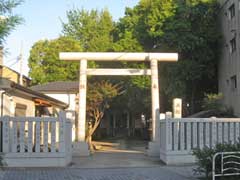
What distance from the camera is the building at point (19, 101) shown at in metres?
17.5

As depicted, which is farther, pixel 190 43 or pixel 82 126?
pixel 190 43

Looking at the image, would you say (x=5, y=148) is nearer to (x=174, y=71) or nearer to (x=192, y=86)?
(x=174, y=71)

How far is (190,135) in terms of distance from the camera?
52.2 feet

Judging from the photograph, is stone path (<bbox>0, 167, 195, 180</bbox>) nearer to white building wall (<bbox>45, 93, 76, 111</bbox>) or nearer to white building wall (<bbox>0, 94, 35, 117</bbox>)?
white building wall (<bbox>0, 94, 35, 117</bbox>)

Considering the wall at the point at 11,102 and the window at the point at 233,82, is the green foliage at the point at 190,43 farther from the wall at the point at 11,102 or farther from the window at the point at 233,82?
the wall at the point at 11,102

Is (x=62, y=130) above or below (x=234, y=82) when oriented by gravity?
below

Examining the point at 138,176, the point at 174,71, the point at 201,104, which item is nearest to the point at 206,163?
the point at 138,176

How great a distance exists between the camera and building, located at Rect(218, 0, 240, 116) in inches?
999

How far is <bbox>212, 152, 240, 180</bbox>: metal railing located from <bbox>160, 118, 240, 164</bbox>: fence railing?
15.0 ft

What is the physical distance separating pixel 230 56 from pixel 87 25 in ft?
77.4

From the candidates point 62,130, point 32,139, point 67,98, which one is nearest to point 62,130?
point 62,130

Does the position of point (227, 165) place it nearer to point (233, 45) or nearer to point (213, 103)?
point (213, 103)

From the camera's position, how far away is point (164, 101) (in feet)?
105

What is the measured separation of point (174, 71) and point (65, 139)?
15.4 metres
